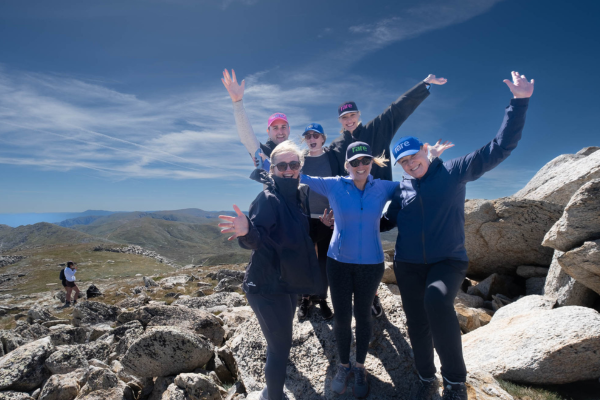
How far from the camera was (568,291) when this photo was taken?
9.05m

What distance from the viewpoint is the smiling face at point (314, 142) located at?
22.1ft

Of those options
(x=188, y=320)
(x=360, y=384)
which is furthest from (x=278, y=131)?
(x=188, y=320)

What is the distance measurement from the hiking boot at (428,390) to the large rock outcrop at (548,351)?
189 cm

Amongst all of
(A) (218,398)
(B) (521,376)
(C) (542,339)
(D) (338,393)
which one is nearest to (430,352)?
(D) (338,393)

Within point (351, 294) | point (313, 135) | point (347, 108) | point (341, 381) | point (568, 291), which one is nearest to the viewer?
point (351, 294)

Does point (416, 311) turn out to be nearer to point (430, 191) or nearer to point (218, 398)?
point (430, 191)

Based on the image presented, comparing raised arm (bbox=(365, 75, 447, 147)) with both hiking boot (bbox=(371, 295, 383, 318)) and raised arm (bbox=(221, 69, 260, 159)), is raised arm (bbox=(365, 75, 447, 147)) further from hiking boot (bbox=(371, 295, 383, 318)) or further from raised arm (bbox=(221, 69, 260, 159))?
hiking boot (bbox=(371, 295, 383, 318))

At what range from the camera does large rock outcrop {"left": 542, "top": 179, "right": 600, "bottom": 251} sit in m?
8.26

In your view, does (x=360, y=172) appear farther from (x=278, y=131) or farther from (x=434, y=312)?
(x=434, y=312)

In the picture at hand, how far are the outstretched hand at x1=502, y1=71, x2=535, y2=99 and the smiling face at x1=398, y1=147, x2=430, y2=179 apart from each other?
153 centimetres

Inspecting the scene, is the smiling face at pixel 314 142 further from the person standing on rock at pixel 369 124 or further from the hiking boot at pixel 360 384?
the hiking boot at pixel 360 384

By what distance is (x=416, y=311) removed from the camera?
5.12 metres

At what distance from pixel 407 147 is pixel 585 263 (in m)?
6.54

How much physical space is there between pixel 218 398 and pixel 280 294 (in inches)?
150
